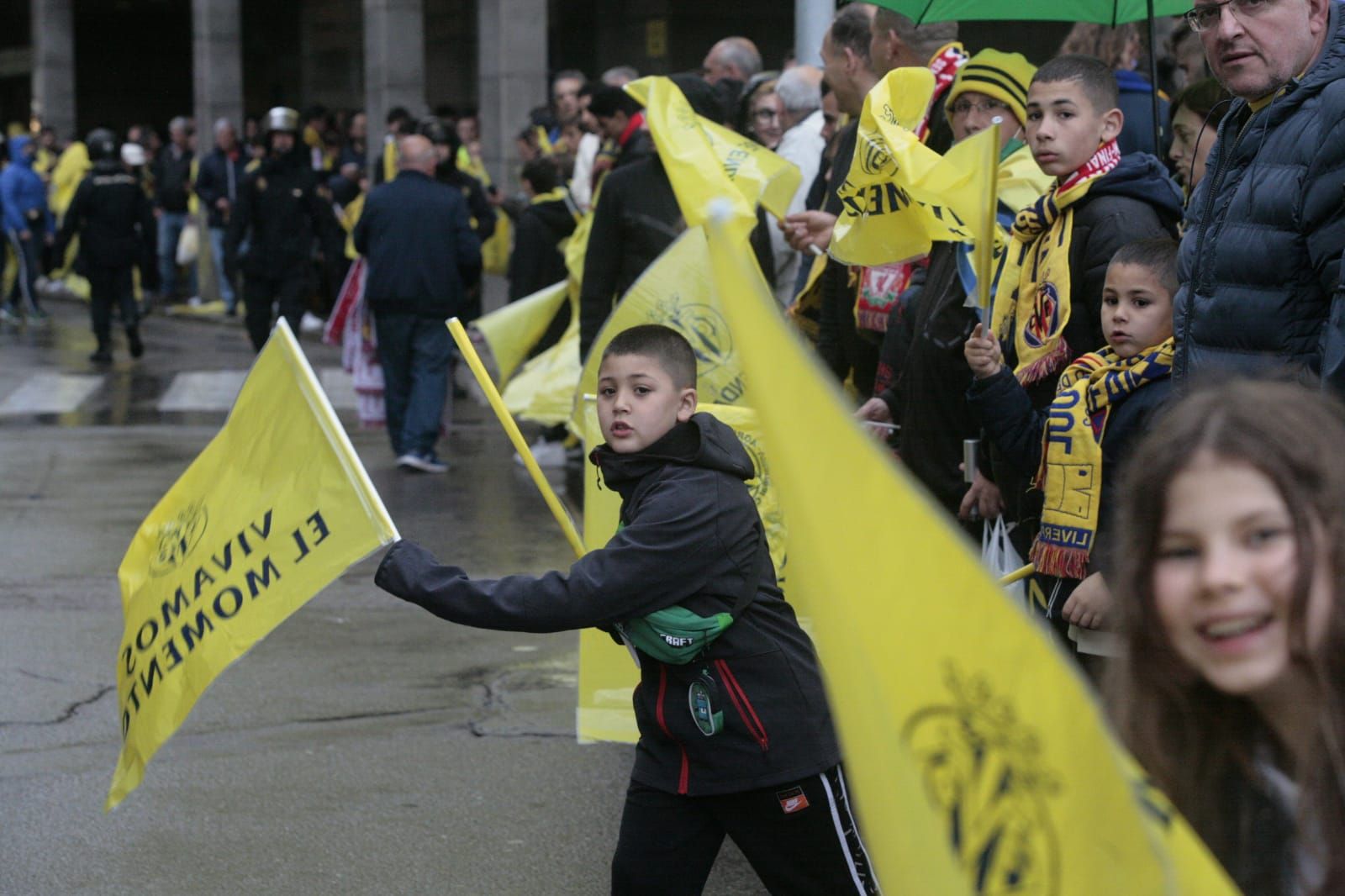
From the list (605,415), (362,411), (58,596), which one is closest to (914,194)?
(605,415)

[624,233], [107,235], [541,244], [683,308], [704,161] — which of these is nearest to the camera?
[683,308]

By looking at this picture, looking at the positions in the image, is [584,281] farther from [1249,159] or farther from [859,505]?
[859,505]

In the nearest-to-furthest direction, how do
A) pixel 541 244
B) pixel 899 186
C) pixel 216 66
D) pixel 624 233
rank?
pixel 899 186 → pixel 624 233 → pixel 541 244 → pixel 216 66

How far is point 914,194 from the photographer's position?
15.4ft

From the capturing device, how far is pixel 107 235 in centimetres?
1769

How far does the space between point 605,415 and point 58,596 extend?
4.81 metres

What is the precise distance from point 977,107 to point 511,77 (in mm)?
14391

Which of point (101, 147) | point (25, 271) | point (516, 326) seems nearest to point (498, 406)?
point (516, 326)

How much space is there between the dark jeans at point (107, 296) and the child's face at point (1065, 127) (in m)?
14.4

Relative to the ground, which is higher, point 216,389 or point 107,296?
point 107,296

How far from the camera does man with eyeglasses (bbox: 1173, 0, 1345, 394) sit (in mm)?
3584

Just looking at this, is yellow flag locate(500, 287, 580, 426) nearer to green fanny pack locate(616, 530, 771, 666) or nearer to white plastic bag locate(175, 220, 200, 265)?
green fanny pack locate(616, 530, 771, 666)

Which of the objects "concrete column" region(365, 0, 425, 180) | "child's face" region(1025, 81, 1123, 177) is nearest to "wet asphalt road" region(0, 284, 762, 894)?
"child's face" region(1025, 81, 1123, 177)

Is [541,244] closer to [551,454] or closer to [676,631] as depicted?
[551,454]
